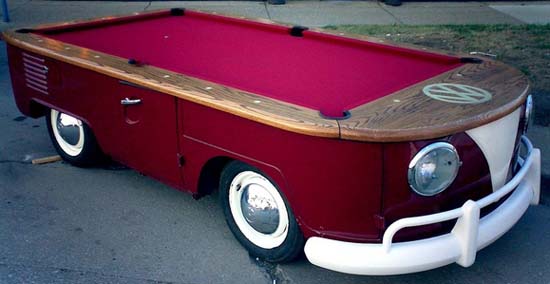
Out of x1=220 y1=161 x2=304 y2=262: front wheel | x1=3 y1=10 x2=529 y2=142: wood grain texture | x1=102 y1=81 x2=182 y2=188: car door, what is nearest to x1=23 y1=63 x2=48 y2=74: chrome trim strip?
x1=3 y1=10 x2=529 y2=142: wood grain texture

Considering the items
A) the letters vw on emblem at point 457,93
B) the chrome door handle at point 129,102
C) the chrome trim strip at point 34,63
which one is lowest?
the chrome door handle at point 129,102

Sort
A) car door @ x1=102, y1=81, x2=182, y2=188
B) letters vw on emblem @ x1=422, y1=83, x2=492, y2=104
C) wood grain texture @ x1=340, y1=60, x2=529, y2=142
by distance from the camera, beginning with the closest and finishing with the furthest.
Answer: wood grain texture @ x1=340, y1=60, x2=529, y2=142 → letters vw on emblem @ x1=422, y1=83, x2=492, y2=104 → car door @ x1=102, y1=81, x2=182, y2=188

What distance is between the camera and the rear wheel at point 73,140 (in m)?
4.19

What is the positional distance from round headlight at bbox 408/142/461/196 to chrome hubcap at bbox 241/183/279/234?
73 cm

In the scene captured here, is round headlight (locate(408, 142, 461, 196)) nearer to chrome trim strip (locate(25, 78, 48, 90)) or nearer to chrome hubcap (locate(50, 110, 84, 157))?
chrome hubcap (locate(50, 110, 84, 157))

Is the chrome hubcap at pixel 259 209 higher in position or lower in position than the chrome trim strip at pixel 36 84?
lower

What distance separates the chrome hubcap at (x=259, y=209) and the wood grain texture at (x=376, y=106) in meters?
0.47

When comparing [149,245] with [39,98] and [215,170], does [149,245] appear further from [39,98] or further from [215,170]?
[39,98]

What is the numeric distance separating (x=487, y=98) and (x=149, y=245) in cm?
191

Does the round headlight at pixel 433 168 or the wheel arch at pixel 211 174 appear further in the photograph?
the wheel arch at pixel 211 174

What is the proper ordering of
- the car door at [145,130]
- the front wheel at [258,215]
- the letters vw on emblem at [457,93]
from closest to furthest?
the letters vw on emblem at [457,93], the front wheel at [258,215], the car door at [145,130]

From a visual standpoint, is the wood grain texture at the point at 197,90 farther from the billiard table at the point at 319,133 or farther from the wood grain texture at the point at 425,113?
the wood grain texture at the point at 425,113

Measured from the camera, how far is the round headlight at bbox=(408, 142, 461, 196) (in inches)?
105

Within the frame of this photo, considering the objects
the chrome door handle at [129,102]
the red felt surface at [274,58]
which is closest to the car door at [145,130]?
A: the chrome door handle at [129,102]
